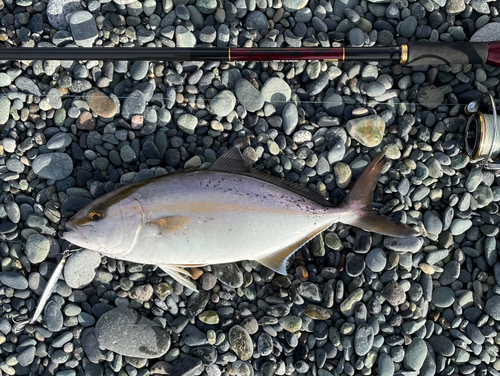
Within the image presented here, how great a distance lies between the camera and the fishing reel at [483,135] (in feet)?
9.78

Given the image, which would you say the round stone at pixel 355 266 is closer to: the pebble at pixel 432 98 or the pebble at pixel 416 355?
the pebble at pixel 416 355

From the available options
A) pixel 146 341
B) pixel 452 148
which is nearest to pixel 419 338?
pixel 452 148

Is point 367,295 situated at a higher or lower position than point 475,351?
higher

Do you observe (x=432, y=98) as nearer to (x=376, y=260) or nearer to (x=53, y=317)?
(x=376, y=260)

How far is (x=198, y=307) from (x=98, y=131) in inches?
59.1

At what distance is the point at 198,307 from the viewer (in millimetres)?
2990

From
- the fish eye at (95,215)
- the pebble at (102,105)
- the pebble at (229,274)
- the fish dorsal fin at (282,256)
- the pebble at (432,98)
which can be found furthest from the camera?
the pebble at (432,98)

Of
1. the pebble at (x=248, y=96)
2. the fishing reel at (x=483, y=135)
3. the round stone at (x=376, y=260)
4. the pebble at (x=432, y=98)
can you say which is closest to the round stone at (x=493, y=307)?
the round stone at (x=376, y=260)

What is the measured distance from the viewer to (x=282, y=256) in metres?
2.90

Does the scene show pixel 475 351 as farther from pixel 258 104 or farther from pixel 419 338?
pixel 258 104

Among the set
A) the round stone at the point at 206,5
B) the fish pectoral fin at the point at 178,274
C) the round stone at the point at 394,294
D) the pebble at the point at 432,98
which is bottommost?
the round stone at the point at 394,294

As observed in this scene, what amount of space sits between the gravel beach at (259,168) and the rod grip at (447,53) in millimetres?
176

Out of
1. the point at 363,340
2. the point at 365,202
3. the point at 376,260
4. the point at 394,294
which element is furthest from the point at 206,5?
the point at 363,340

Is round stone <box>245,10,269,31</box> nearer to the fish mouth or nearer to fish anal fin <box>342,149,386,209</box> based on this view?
fish anal fin <box>342,149,386,209</box>
